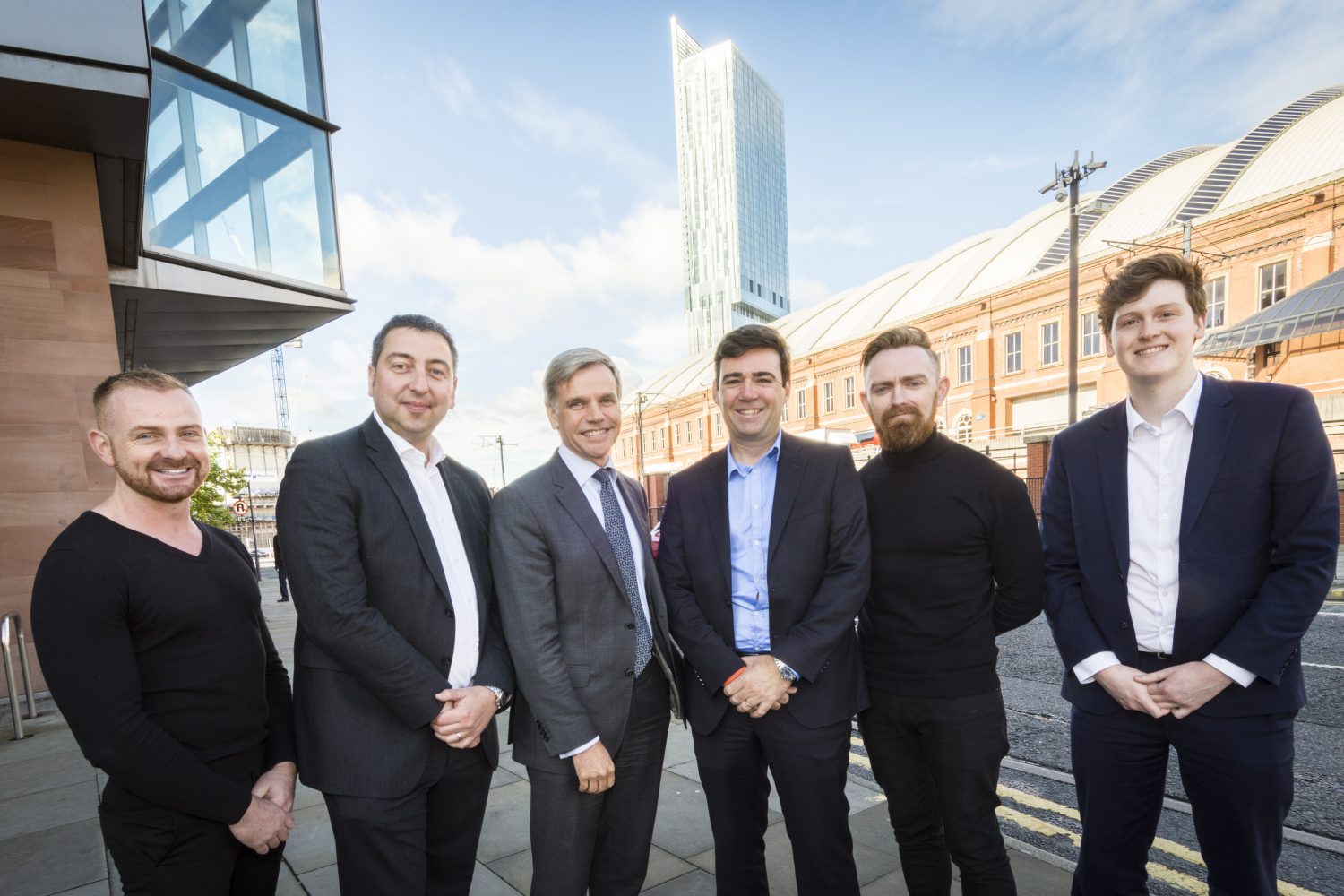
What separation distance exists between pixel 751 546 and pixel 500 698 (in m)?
1.06

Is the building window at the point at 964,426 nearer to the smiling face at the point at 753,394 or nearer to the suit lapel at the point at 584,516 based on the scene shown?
the smiling face at the point at 753,394

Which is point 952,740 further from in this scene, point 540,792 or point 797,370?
point 797,370

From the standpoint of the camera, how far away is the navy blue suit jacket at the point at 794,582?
92.1 inches

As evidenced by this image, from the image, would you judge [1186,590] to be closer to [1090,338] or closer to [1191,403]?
[1191,403]

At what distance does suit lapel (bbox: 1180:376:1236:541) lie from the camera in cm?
207

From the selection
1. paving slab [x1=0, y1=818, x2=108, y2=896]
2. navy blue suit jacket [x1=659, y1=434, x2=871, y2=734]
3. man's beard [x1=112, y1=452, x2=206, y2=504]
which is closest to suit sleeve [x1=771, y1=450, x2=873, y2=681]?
navy blue suit jacket [x1=659, y1=434, x2=871, y2=734]

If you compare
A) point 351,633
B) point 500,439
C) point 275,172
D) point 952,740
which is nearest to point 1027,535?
point 952,740

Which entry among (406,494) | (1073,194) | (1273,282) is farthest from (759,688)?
(1273,282)

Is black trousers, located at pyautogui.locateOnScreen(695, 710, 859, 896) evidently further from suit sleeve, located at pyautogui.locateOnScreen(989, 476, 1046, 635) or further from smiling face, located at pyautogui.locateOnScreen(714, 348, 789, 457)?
smiling face, located at pyautogui.locateOnScreen(714, 348, 789, 457)

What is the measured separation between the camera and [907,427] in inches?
100

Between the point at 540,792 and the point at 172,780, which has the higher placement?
the point at 172,780

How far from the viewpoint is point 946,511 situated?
2475 mm

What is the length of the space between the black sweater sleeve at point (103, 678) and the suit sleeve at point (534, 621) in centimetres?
92

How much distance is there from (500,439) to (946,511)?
171ft
